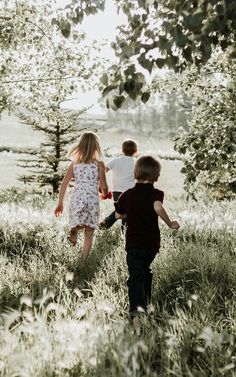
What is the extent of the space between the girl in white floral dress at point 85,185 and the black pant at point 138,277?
7.18 feet

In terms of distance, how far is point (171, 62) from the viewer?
3.96 metres

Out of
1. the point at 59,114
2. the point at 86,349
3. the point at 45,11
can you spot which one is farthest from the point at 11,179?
the point at 86,349

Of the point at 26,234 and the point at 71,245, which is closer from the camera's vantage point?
the point at 71,245

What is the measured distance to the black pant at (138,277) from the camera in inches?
188

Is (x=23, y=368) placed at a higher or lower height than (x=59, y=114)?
lower

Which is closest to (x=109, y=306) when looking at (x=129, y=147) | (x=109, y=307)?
(x=109, y=307)

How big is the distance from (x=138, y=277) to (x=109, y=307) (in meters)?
1.30

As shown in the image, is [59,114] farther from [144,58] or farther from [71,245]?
[144,58]

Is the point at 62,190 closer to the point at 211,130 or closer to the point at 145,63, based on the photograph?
the point at 211,130

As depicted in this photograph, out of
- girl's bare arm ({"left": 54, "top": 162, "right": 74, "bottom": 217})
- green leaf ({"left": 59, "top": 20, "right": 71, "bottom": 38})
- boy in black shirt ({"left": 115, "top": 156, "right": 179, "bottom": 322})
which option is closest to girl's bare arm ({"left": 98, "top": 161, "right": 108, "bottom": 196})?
girl's bare arm ({"left": 54, "top": 162, "right": 74, "bottom": 217})

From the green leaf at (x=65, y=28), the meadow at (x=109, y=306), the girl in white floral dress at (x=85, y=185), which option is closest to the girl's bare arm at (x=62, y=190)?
the girl in white floral dress at (x=85, y=185)

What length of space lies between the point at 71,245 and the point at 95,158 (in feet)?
4.24

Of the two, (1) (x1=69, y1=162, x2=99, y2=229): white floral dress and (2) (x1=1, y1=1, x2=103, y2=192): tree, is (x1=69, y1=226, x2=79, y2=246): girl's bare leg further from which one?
(2) (x1=1, y1=1, x2=103, y2=192): tree

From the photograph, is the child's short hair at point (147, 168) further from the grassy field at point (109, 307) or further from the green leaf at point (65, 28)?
the green leaf at point (65, 28)
